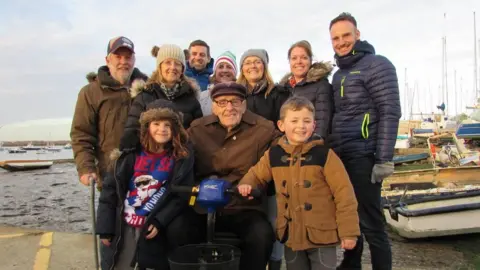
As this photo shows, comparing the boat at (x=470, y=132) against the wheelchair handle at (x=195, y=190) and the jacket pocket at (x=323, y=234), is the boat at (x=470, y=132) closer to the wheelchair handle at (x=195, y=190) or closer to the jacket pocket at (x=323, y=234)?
the jacket pocket at (x=323, y=234)

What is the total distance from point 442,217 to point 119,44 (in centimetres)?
790

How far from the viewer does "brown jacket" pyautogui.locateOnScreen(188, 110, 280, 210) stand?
3.21m

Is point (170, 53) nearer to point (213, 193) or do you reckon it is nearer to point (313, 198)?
point (213, 193)

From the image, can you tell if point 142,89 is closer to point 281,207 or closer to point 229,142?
point 229,142

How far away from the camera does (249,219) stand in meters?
3.01

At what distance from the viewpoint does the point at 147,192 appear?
3098 millimetres

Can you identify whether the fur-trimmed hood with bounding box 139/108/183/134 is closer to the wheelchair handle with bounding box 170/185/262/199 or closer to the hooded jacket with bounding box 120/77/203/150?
the hooded jacket with bounding box 120/77/203/150

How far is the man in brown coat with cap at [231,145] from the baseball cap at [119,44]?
3.25 feet

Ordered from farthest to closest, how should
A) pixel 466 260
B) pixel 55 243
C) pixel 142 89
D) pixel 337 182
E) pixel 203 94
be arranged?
pixel 466 260
pixel 55 243
pixel 203 94
pixel 142 89
pixel 337 182

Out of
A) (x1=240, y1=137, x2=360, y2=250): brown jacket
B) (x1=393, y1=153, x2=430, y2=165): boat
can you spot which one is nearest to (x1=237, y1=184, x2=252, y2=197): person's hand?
(x1=240, y1=137, x2=360, y2=250): brown jacket

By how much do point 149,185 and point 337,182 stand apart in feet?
4.43

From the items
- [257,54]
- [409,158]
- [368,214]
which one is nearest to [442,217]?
[368,214]

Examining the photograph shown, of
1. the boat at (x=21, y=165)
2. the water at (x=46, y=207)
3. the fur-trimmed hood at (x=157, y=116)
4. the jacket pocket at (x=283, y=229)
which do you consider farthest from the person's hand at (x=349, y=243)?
the boat at (x=21, y=165)

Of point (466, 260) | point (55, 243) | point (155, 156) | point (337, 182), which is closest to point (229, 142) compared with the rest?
point (155, 156)
